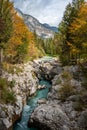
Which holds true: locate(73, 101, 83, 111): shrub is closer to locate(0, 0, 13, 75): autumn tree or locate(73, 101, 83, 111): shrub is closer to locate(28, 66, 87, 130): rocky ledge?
locate(28, 66, 87, 130): rocky ledge

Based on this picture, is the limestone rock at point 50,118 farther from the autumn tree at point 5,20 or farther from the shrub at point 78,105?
the autumn tree at point 5,20

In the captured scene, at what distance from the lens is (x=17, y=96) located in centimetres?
3516

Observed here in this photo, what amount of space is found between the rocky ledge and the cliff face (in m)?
2.61

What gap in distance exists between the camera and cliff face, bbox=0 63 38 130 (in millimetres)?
28578

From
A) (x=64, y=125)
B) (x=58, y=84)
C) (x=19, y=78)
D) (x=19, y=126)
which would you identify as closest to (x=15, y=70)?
(x=19, y=78)

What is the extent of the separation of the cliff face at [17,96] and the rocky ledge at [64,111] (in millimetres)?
2613

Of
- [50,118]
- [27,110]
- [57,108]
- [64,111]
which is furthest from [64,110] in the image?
[27,110]

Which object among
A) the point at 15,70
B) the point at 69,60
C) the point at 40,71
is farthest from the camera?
the point at 40,71

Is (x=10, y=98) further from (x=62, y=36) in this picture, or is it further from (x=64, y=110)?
(x=62, y=36)

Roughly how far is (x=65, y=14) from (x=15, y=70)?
2139 cm

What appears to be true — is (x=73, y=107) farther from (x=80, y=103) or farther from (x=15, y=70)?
(x=15, y=70)

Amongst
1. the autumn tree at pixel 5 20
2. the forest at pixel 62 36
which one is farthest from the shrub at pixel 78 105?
the autumn tree at pixel 5 20

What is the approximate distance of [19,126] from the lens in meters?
30.8

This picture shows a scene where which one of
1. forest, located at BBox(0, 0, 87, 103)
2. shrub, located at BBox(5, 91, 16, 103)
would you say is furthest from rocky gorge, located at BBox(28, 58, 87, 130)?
forest, located at BBox(0, 0, 87, 103)
